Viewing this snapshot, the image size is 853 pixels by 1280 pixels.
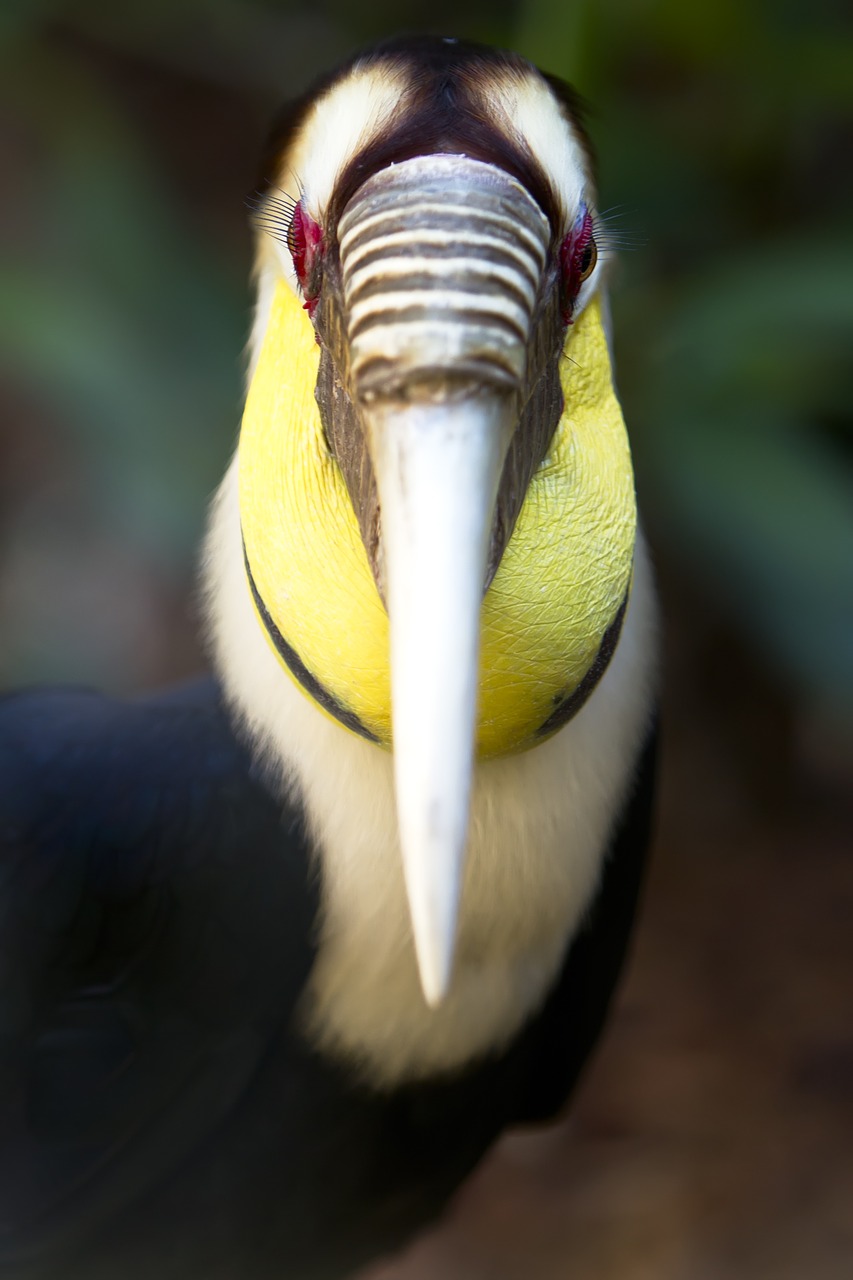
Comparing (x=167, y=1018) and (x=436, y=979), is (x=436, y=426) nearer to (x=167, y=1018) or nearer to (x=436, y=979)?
(x=436, y=979)

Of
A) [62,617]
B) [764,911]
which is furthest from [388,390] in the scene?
[764,911]

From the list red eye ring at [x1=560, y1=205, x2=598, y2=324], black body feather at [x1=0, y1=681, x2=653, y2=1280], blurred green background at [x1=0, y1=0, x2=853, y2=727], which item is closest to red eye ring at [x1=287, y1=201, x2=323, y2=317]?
red eye ring at [x1=560, y1=205, x2=598, y2=324]

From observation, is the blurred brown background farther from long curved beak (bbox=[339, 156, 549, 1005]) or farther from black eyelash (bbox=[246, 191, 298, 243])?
long curved beak (bbox=[339, 156, 549, 1005])

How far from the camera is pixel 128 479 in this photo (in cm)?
169

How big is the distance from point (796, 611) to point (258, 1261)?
37.6 inches

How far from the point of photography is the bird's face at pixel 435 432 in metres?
0.66

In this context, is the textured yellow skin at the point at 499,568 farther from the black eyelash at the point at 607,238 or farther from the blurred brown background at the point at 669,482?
the blurred brown background at the point at 669,482

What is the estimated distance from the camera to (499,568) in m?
0.81

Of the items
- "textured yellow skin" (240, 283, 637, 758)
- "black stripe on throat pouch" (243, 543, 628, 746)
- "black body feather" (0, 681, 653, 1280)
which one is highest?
"textured yellow skin" (240, 283, 637, 758)

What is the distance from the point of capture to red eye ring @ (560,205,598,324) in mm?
841

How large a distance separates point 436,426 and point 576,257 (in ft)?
0.73

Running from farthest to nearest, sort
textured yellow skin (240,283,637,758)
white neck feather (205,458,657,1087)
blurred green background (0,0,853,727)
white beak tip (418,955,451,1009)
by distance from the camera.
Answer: blurred green background (0,0,853,727) → white neck feather (205,458,657,1087) → textured yellow skin (240,283,637,758) → white beak tip (418,955,451,1009)

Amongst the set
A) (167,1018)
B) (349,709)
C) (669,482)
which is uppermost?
(669,482)

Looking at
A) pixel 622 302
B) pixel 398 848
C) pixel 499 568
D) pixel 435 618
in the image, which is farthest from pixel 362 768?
pixel 622 302
